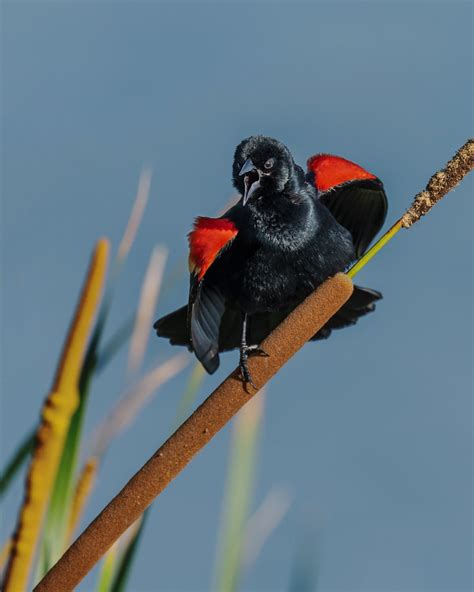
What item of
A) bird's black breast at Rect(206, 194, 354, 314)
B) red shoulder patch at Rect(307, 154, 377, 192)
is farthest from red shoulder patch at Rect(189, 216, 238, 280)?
red shoulder patch at Rect(307, 154, 377, 192)

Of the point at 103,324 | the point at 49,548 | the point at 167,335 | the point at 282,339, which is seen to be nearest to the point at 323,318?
the point at 282,339

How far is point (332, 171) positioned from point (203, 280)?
692 mm

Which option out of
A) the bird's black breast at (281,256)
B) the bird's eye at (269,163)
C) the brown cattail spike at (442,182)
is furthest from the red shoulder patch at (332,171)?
the brown cattail spike at (442,182)

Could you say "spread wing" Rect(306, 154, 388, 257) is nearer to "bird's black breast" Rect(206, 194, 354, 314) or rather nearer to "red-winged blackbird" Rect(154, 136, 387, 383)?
"red-winged blackbird" Rect(154, 136, 387, 383)

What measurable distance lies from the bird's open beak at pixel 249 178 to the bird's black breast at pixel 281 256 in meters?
0.11

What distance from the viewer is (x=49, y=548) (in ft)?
5.16

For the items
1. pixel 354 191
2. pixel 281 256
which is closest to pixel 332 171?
pixel 354 191

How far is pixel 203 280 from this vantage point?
3.40 metres

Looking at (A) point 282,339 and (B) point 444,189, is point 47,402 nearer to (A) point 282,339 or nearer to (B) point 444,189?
(A) point 282,339

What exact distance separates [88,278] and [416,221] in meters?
0.69

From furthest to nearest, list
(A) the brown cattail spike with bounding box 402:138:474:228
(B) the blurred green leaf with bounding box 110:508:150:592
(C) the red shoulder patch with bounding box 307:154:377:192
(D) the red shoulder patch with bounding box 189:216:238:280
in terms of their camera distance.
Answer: (C) the red shoulder patch with bounding box 307:154:377:192
(D) the red shoulder patch with bounding box 189:216:238:280
(A) the brown cattail spike with bounding box 402:138:474:228
(B) the blurred green leaf with bounding box 110:508:150:592

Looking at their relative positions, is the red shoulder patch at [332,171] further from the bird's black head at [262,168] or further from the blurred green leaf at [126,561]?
the blurred green leaf at [126,561]

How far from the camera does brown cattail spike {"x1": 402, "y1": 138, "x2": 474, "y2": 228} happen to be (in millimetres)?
1735

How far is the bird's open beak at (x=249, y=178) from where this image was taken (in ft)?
10.5
